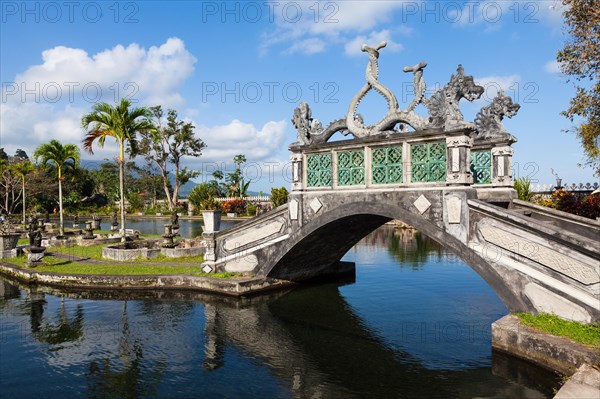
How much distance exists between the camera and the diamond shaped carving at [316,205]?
12734mm

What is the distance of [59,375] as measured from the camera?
795 cm

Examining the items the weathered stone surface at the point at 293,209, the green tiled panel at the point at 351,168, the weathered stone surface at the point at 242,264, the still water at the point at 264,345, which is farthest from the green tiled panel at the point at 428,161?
the weathered stone surface at the point at 242,264

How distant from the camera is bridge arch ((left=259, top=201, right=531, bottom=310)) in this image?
364 inches

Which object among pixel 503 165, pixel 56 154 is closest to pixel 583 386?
pixel 503 165

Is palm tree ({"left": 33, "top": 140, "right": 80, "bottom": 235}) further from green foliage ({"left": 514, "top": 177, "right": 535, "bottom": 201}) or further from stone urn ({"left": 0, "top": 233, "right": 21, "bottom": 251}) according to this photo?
green foliage ({"left": 514, "top": 177, "right": 535, "bottom": 201})

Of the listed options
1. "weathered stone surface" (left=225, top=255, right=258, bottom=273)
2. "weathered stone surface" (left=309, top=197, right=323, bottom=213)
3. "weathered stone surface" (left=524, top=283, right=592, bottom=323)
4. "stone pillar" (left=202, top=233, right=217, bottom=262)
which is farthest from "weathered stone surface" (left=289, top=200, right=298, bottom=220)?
"weathered stone surface" (left=524, top=283, right=592, bottom=323)

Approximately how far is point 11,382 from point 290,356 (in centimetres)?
527

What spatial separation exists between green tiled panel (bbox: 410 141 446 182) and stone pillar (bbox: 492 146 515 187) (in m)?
3.90

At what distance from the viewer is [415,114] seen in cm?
1084

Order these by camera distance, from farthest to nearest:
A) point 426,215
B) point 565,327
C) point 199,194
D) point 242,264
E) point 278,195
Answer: point 199,194, point 278,195, point 242,264, point 426,215, point 565,327

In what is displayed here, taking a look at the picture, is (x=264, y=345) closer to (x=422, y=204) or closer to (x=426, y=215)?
(x=426, y=215)

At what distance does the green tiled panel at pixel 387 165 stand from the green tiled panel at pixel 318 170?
61.6 inches

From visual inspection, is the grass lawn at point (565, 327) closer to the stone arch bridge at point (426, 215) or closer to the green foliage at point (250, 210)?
the stone arch bridge at point (426, 215)

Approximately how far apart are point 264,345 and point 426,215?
502 centimetres
